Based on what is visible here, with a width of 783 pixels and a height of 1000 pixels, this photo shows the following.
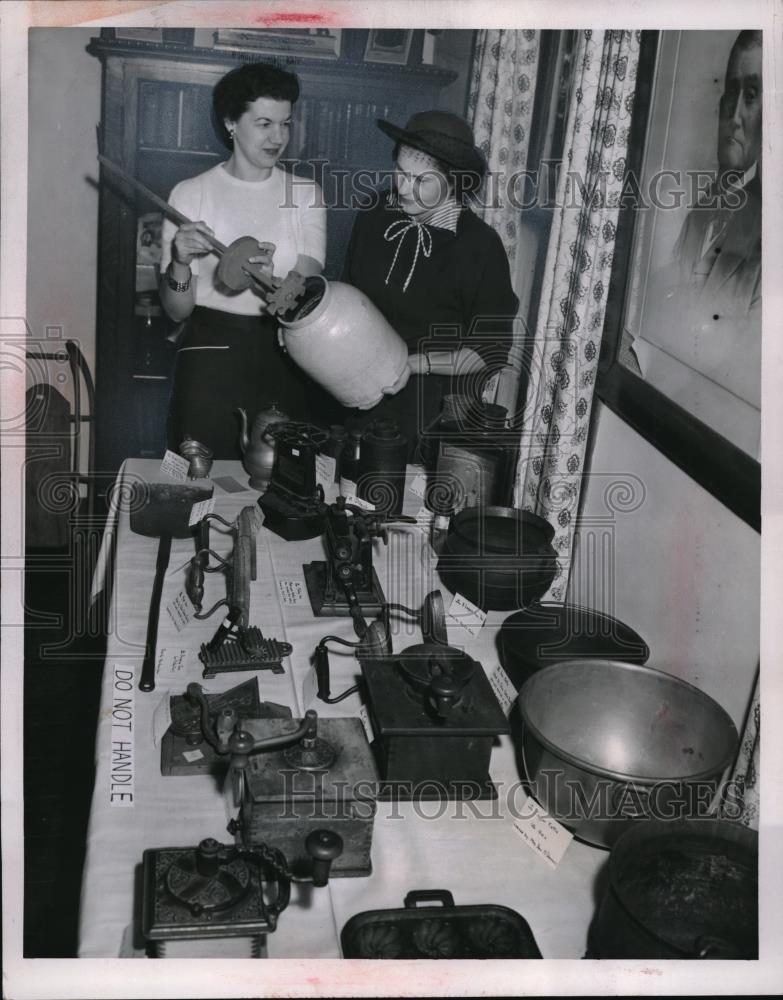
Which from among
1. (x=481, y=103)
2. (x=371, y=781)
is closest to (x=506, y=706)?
(x=371, y=781)

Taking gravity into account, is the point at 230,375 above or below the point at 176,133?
below

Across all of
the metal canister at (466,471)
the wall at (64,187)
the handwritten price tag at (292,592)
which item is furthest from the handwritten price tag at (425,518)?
the wall at (64,187)

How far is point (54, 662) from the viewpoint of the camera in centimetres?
275

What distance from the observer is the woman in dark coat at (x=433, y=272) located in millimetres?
2627

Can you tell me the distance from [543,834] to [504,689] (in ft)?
1.12

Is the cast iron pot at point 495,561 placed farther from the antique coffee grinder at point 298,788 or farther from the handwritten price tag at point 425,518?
the antique coffee grinder at point 298,788

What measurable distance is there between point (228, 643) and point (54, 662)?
1421 millimetres

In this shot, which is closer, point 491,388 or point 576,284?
point 576,284

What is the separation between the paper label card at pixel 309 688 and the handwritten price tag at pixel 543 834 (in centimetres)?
41

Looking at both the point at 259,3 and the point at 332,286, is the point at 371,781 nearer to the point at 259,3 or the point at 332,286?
the point at 259,3

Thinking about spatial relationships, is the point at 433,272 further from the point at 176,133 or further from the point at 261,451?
the point at 176,133

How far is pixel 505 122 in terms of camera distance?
3084 mm

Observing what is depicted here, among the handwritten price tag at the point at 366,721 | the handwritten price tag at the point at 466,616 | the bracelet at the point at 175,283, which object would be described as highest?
the bracelet at the point at 175,283

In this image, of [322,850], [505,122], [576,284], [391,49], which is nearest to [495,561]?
[322,850]
